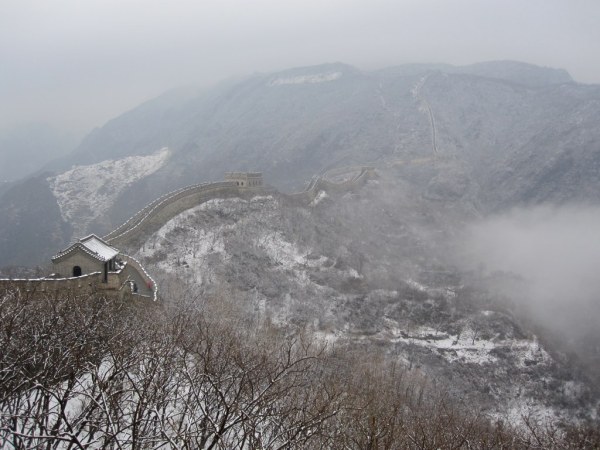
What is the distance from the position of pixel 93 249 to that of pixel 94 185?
318ft

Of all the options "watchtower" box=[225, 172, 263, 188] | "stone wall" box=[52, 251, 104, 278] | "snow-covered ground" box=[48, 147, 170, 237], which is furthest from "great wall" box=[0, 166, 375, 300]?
"snow-covered ground" box=[48, 147, 170, 237]

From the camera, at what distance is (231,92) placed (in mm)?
181125

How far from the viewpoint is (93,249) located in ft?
101

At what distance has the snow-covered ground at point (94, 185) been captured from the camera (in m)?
104

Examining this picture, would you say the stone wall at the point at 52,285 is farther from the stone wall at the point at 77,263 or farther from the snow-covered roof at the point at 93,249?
the snow-covered roof at the point at 93,249

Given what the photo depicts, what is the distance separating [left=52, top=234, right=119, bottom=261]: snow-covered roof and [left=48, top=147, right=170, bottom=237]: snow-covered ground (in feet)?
221

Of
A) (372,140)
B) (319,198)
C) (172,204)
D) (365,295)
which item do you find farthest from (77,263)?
Answer: (372,140)

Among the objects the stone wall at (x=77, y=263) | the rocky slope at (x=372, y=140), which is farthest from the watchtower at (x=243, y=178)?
the rocky slope at (x=372, y=140)

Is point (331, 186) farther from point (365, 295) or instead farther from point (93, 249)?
point (93, 249)

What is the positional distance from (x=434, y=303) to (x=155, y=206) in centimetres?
3556

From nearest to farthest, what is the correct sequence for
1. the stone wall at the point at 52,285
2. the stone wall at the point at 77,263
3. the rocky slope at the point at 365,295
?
the stone wall at the point at 52,285, the stone wall at the point at 77,263, the rocky slope at the point at 365,295

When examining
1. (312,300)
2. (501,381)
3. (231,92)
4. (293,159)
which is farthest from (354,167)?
(231,92)

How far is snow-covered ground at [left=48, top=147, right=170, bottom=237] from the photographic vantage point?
342ft

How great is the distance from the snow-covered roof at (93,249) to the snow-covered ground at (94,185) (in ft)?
221
